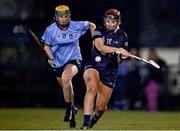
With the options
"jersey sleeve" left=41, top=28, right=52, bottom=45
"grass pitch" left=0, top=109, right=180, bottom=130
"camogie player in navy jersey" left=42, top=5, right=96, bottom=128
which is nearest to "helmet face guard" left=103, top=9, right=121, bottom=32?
"camogie player in navy jersey" left=42, top=5, right=96, bottom=128

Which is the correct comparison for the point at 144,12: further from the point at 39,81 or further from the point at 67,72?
the point at 67,72

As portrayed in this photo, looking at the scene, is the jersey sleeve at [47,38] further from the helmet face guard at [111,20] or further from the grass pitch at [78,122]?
the helmet face guard at [111,20]

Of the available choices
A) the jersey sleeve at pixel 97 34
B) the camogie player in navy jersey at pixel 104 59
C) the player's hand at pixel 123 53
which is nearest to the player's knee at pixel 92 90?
the camogie player in navy jersey at pixel 104 59

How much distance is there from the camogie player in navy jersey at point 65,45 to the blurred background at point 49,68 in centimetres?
876

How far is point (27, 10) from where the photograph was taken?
1118 inches

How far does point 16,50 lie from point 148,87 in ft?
14.2

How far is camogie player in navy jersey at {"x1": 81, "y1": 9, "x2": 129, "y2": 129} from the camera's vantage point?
15891mm

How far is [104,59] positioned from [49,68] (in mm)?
11996

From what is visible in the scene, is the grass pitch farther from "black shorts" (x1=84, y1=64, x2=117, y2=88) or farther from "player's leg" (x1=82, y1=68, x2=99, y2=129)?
"black shorts" (x1=84, y1=64, x2=117, y2=88)

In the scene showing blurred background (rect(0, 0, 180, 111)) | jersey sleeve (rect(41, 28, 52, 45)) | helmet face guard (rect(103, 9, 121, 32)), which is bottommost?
blurred background (rect(0, 0, 180, 111))

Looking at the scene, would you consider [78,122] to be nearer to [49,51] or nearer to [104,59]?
[49,51]

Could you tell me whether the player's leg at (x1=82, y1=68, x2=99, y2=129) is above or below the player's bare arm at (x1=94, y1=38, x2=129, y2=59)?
below

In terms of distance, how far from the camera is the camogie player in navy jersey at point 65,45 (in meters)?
17.6

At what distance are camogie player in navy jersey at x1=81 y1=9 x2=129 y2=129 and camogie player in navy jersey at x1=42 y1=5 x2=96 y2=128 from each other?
128 centimetres
